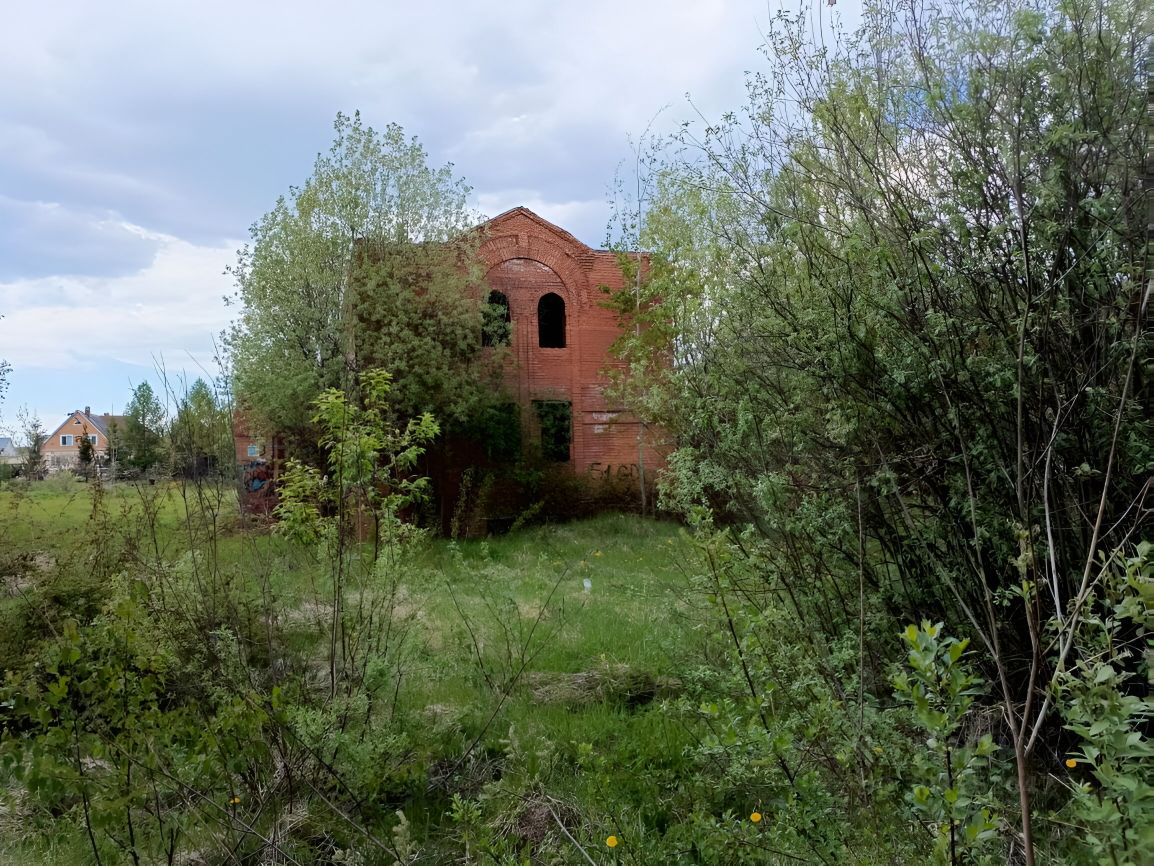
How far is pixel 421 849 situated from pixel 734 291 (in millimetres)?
3475

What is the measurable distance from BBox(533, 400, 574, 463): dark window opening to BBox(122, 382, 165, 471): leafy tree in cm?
1250

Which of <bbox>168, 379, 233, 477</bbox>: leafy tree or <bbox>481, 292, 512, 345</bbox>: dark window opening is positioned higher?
<bbox>481, 292, 512, 345</bbox>: dark window opening

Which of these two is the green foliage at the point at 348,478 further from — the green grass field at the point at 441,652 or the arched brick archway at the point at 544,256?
the arched brick archway at the point at 544,256

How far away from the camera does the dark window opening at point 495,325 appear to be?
1768cm

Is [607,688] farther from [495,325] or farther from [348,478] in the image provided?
[495,325]

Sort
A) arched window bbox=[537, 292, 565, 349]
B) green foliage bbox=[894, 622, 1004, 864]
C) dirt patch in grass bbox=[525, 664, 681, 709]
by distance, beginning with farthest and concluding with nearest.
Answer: arched window bbox=[537, 292, 565, 349]
dirt patch in grass bbox=[525, 664, 681, 709]
green foliage bbox=[894, 622, 1004, 864]

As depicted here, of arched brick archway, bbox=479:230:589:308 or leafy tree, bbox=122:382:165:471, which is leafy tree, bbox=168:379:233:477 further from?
arched brick archway, bbox=479:230:589:308

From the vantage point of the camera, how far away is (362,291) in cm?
1551

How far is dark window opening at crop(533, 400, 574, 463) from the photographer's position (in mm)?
19578

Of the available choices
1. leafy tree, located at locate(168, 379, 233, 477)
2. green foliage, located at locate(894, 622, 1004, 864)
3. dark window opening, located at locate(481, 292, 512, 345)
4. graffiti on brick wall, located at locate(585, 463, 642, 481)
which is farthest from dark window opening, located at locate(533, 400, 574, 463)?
green foliage, located at locate(894, 622, 1004, 864)

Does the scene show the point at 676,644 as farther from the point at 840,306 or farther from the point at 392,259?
the point at 392,259

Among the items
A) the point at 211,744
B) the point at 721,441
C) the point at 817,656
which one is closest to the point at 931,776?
the point at 817,656

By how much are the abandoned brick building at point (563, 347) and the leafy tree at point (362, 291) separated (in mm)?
2444

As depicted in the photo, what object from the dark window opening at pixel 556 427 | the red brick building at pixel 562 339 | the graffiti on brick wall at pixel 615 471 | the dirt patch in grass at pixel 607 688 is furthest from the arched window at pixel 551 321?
the dirt patch in grass at pixel 607 688
